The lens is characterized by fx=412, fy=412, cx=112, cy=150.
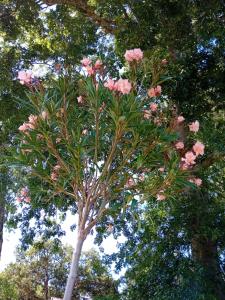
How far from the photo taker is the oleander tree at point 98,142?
343 centimetres

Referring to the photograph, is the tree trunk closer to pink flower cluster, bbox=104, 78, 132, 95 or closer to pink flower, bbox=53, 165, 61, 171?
pink flower, bbox=53, 165, 61, 171

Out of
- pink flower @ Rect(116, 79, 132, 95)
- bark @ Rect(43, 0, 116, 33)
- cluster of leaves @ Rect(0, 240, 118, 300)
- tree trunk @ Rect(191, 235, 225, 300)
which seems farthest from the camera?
cluster of leaves @ Rect(0, 240, 118, 300)

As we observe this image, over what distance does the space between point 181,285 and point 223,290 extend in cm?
69

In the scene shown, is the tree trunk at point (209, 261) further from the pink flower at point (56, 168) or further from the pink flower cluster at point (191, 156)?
the pink flower at point (56, 168)

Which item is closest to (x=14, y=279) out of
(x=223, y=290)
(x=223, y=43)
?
(x=223, y=290)

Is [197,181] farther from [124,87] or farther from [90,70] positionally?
[90,70]

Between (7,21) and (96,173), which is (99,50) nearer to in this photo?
(7,21)

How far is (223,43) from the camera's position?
5465mm

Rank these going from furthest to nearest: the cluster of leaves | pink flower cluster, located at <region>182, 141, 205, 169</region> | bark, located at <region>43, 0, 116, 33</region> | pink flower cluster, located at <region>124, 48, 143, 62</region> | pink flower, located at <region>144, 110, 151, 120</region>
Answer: the cluster of leaves, bark, located at <region>43, 0, 116, 33</region>, pink flower, located at <region>144, 110, 151, 120</region>, pink flower cluster, located at <region>124, 48, 143, 62</region>, pink flower cluster, located at <region>182, 141, 205, 169</region>

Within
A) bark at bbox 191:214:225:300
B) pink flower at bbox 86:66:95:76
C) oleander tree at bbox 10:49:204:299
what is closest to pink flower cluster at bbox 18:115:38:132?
oleander tree at bbox 10:49:204:299

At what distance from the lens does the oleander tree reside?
3430 mm

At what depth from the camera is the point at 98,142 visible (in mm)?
3590

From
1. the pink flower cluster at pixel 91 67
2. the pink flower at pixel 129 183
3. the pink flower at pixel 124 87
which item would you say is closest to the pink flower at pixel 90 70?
the pink flower cluster at pixel 91 67

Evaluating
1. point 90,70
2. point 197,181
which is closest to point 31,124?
point 90,70
